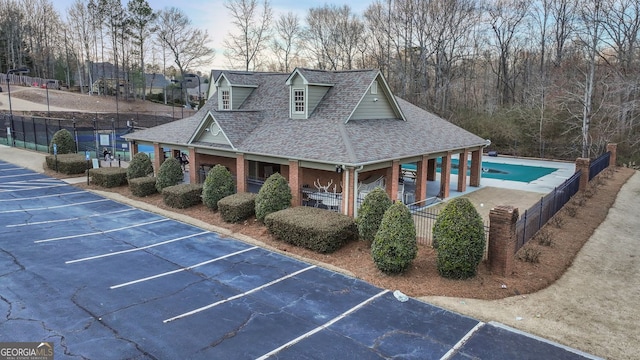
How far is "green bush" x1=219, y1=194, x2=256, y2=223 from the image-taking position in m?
16.3

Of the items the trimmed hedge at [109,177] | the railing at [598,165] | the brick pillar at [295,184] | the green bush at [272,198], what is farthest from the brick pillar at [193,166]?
the railing at [598,165]

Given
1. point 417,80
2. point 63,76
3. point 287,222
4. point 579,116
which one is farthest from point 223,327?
point 63,76

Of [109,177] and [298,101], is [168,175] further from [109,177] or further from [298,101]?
[298,101]

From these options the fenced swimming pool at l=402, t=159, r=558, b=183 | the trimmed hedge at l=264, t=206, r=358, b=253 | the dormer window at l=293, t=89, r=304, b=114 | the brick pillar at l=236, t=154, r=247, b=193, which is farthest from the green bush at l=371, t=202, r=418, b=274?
the fenced swimming pool at l=402, t=159, r=558, b=183

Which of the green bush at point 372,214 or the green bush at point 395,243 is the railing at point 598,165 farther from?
the green bush at point 395,243

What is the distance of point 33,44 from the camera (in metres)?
80.7

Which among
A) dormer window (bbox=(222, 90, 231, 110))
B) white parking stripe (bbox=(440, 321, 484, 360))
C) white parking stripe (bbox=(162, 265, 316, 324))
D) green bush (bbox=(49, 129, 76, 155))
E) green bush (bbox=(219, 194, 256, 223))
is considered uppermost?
dormer window (bbox=(222, 90, 231, 110))

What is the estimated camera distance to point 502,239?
11016mm

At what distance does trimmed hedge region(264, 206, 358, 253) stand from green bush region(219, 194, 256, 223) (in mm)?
2132

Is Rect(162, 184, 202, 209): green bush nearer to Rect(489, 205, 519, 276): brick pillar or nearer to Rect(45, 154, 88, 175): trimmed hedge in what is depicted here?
Rect(45, 154, 88, 175): trimmed hedge

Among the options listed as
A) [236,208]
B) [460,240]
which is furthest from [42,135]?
[460,240]

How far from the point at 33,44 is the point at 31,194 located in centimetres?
7739

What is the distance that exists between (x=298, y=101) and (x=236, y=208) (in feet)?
21.4

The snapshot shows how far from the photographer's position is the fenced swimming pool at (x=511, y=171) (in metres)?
29.4
